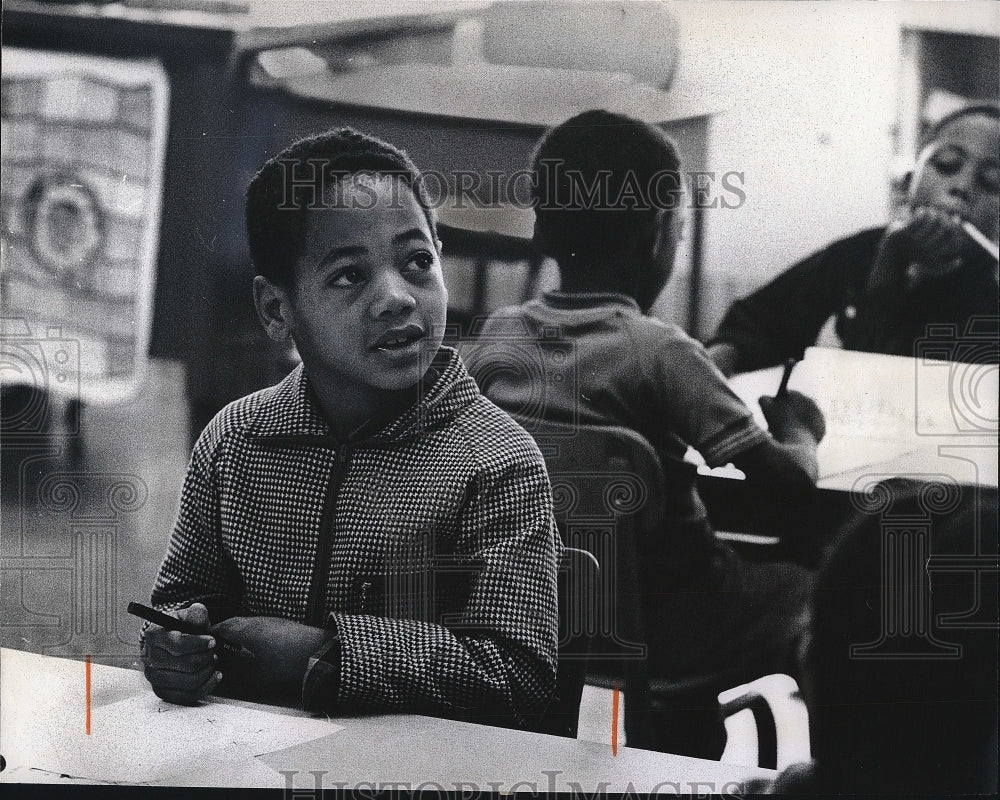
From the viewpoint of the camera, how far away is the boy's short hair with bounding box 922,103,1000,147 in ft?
10.0

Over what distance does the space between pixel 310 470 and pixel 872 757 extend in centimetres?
179

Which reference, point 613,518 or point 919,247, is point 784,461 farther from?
point 919,247

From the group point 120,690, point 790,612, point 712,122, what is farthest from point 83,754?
point 712,122

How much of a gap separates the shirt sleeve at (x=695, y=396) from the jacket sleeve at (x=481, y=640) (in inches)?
18.0

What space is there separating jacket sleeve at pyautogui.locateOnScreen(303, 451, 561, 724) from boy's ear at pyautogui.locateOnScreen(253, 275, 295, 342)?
69cm

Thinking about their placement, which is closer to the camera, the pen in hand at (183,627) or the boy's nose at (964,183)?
the pen in hand at (183,627)

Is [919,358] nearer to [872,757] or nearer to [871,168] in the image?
[871,168]

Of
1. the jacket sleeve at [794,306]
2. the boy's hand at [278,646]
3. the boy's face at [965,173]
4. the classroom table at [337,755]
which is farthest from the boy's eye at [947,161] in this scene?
the boy's hand at [278,646]

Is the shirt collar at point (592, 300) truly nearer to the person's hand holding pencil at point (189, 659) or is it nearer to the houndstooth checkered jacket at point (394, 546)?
the houndstooth checkered jacket at point (394, 546)

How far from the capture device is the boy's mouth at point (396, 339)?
292cm

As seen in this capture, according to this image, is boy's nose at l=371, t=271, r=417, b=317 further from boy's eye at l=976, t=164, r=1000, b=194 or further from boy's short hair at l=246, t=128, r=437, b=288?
boy's eye at l=976, t=164, r=1000, b=194

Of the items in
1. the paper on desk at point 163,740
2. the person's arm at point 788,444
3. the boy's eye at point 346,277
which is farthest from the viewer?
the person's arm at point 788,444

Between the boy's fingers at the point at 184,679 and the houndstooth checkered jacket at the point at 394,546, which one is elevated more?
the houndstooth checkered jacket at the point at 394,546

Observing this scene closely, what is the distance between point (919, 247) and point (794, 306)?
0.40m
